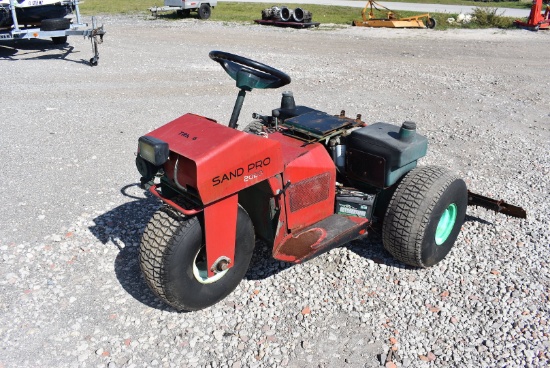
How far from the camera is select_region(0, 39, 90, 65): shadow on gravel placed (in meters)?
10.4

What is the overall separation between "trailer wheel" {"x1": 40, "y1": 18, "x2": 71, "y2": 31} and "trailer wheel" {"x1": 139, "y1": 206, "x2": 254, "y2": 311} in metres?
8.47

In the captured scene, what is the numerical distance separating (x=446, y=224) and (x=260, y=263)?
142cm

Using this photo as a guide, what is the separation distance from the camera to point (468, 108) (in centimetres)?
766

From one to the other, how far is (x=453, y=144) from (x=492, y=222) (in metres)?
1.99

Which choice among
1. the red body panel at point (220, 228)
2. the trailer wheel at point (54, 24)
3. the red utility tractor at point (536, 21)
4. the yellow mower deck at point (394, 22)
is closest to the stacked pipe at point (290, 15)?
the yellow mower deck at point (394, 22)

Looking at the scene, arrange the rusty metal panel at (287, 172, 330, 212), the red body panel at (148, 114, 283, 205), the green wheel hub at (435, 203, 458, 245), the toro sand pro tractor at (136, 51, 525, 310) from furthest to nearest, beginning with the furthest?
1. the green wheel hub at (435, 203, 458, 245)
2. the rusty metal panel at (287, 172, 330, 212)
3. the toro sand pro tractor at (136, 51, 525, 310)
4. the red body panel at (148, 114, 283, 205)

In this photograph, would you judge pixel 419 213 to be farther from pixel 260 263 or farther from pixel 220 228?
pixel 220 228

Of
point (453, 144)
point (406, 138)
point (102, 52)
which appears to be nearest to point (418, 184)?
point (406, 138)

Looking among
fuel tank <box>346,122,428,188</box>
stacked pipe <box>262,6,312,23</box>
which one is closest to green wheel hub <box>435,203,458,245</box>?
fuel tank <box>346,122,428,188</box>

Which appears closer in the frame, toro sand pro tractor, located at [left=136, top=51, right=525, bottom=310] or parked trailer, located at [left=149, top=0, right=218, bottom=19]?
toro sand pro tractor, located at [left=136, top=51, right=525, bottom=310]

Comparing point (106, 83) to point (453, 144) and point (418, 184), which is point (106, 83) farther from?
point (418, 184)

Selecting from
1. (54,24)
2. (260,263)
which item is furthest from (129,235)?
(54,24)

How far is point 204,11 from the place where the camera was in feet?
54.4

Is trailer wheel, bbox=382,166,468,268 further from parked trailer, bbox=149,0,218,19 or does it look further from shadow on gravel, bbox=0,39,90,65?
parked trailer, bbox=149,0,218,19
